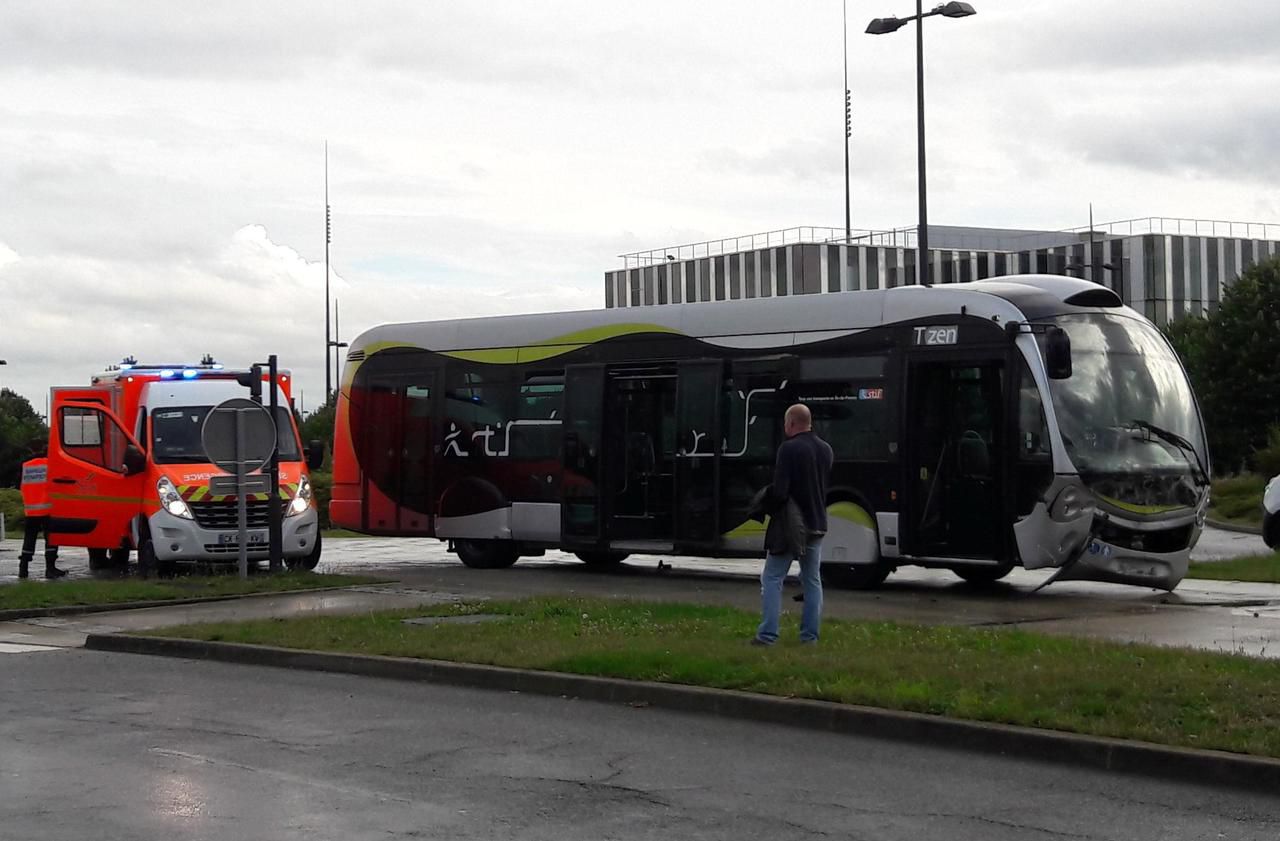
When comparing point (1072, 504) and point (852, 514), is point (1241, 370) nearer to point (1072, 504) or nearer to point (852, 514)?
point (852, 514)

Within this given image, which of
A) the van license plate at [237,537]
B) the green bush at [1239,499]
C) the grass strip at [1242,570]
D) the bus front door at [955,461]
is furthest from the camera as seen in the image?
the green bush at [1239,499]

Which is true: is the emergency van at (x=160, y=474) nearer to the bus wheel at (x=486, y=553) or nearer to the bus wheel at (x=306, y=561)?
the bus wheel at (x=306, y=561)

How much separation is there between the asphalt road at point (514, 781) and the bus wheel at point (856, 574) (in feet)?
27.1

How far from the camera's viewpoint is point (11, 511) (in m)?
50.3

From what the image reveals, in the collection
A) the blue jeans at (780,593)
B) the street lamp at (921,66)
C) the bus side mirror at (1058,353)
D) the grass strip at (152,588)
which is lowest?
the grass strip at (152,588)

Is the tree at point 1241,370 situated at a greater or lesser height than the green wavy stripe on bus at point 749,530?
greater

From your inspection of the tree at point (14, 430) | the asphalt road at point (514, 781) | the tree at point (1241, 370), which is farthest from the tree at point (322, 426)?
the asphalt road at point (514, 781)

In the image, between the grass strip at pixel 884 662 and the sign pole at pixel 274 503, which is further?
the sign pole at pixel 274 503

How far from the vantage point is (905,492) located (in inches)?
737

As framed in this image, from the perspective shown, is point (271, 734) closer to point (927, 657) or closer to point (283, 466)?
point (927, 657)

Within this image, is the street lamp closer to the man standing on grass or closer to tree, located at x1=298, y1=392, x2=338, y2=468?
the man standing on grass

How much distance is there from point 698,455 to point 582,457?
6.53ft

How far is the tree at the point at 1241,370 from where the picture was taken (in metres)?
49.0

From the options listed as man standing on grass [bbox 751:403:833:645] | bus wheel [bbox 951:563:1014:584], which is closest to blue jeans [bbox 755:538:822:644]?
man standing on grass [bbox 751:403:833:645]
